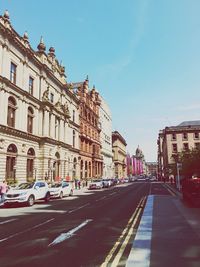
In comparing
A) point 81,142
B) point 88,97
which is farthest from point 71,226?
point 88,97

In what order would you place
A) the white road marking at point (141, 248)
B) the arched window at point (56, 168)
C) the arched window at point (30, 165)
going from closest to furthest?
1. the white road marking at point (141, 248)
2. the arched window at point (30, 165)
3. the arched window at point (56, 168)

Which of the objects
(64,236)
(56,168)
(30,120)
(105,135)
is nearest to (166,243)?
(64,236)

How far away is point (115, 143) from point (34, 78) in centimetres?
7576

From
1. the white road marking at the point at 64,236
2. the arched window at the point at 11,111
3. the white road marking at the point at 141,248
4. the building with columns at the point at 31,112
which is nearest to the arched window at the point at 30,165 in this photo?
the building with columns at the point at 31,112

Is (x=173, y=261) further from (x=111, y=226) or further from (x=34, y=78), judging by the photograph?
(x=34, y=78)

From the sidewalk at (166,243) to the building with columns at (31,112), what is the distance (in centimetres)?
2270

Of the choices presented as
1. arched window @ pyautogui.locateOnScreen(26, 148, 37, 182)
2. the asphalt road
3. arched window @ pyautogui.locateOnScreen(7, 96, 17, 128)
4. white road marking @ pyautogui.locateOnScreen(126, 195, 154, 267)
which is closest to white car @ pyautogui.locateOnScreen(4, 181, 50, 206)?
the asphalt road

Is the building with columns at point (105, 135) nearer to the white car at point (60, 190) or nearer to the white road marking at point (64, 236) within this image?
the white car at point (60, 190)

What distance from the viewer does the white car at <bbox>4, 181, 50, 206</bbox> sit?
18.4 meters

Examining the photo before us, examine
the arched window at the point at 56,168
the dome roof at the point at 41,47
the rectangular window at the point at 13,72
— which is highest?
the dome roof at the point at 41,47

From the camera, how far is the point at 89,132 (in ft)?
220

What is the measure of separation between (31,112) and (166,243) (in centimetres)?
3254

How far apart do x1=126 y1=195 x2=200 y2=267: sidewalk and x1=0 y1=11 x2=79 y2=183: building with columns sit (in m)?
22.7

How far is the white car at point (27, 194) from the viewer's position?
60.5 ft
